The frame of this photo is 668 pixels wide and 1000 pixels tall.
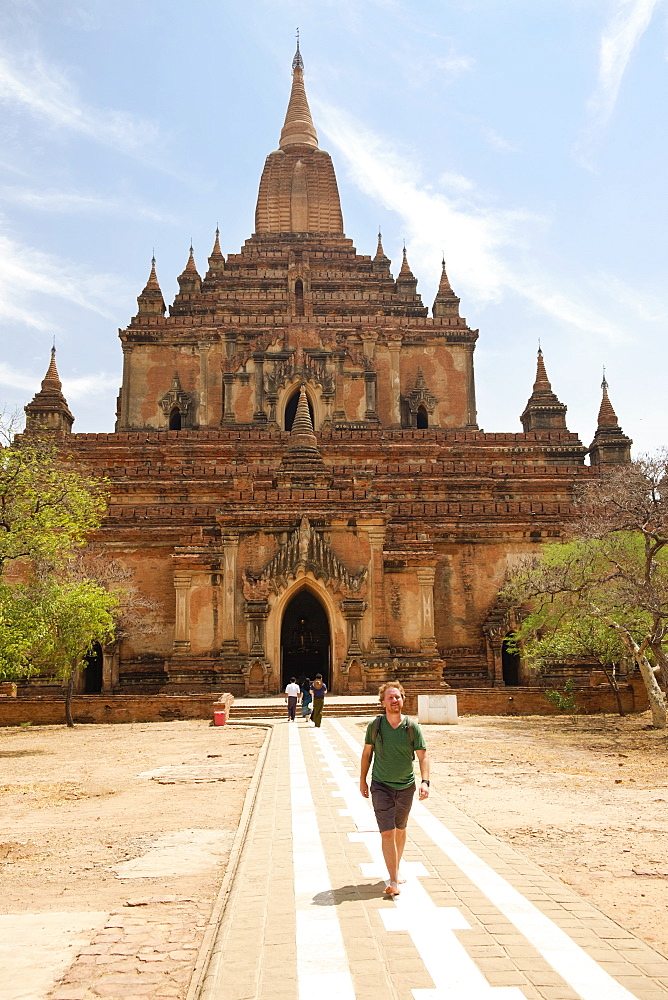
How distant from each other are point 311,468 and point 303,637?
5.42m

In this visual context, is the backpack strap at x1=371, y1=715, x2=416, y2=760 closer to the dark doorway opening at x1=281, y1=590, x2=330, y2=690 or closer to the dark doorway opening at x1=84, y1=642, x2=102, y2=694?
the dark doorway opening at x1=281, y1=590, x2=330, y2=690

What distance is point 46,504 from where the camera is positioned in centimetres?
2066

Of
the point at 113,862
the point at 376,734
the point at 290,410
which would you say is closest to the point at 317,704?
the point at 113,862

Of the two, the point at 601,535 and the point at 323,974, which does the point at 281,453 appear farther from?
the point at 323,974

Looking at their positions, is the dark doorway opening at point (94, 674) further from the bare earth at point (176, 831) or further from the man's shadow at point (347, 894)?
the man's shadow at point (347, 894)

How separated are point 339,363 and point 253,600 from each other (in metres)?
16.4

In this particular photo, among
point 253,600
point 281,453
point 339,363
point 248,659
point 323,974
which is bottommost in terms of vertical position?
point 323,974

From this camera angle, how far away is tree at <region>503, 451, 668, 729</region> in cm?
2014

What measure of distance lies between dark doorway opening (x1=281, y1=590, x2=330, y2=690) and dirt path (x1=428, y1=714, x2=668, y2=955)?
29.3 ft

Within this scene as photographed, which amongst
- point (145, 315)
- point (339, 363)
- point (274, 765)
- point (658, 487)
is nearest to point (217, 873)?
point (274, 765)

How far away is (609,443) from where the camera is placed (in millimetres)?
38438

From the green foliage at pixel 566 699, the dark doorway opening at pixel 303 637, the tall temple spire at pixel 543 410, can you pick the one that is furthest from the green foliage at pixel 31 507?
the tall temple spire at pixel 543 410

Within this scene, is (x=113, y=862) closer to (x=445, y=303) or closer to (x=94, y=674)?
(x=94, y=674)

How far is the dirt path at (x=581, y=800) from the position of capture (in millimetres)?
7414
